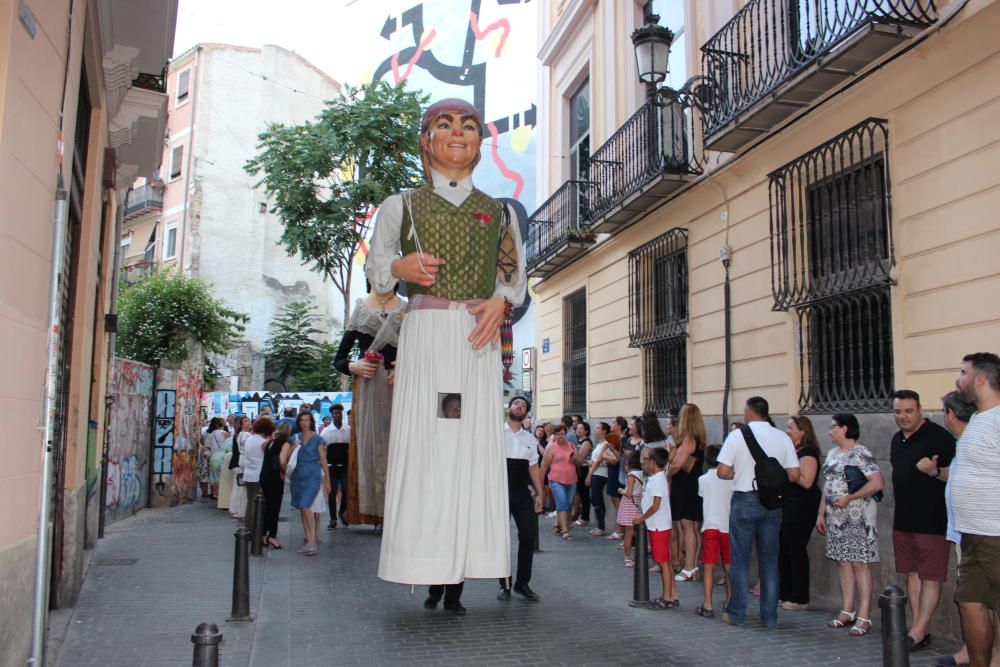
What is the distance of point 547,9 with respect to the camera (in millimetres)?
17781

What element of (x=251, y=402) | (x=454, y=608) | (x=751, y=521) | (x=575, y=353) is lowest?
(x=454, y=608)

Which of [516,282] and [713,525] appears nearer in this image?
[516,282]

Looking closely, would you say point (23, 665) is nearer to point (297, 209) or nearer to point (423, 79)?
point (297, 209)

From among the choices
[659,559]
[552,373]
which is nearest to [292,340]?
[552,373]

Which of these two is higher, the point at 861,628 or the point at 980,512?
the point at 980,512

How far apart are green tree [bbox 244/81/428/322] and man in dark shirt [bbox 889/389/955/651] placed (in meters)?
14.9

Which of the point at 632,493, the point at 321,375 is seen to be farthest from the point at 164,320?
the point at 632,493

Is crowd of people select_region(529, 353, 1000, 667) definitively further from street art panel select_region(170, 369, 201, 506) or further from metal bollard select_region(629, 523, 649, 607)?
street art panel select_region(170, 369, 201, 506)

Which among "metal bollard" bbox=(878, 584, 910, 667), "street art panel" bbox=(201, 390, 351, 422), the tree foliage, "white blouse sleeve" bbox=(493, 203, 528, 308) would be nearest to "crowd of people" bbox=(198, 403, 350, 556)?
"white blouse sleeve" bbox=(493, 203, 528, 308)

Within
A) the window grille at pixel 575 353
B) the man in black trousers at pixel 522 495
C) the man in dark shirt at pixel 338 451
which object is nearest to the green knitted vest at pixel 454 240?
the man in black trousers at pixel 522 495

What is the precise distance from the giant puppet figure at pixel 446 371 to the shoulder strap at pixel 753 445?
1.88 meters

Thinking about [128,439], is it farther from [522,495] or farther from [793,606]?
[793,606]

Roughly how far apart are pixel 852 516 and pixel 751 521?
0.80 metres

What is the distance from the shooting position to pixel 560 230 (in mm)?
15539
